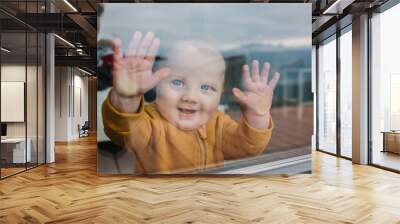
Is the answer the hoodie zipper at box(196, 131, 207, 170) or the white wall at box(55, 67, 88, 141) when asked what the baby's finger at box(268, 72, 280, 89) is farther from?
the white wall at box(55, 67, 88, 141)

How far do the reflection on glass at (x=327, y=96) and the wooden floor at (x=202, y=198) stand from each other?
3320 millimetres

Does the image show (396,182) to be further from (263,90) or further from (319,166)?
(263,90)

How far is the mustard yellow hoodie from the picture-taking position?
6.41 metres

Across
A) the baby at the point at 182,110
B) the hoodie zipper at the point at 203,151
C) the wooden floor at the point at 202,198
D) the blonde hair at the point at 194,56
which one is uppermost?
the blonde hair at the point at 194,56

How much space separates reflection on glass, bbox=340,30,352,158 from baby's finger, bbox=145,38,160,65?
4749 mm

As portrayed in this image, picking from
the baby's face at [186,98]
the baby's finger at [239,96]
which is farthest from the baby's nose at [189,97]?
the baby's finger at [239,96]

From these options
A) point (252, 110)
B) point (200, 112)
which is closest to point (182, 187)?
point (200, 112)

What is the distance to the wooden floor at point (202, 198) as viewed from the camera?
13.2 ft

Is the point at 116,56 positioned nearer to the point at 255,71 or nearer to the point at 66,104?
the point at 255,71

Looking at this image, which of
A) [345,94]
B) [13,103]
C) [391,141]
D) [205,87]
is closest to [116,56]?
[205,87]

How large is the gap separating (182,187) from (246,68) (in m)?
2.23

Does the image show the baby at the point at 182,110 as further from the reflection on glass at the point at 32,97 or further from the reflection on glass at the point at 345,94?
the reflection on glass at the point at 345,94

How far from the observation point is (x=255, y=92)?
6500mm

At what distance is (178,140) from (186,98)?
2.30 feet
